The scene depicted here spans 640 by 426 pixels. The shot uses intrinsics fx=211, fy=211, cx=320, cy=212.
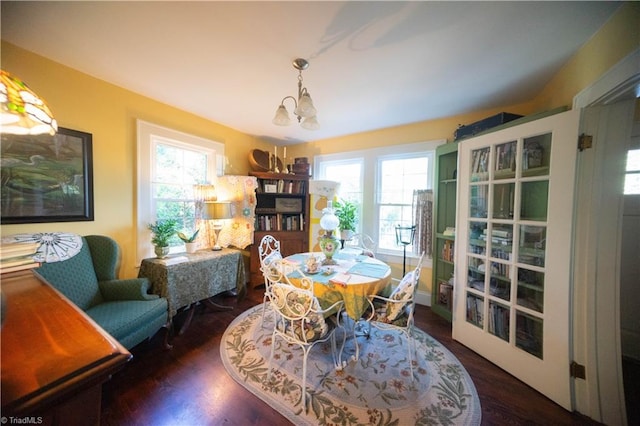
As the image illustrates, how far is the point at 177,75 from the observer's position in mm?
1960

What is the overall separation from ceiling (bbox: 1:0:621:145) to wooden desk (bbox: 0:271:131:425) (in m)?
1.71

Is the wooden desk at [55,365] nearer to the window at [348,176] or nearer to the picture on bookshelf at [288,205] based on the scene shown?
the picture on bookshelf at [288,205]

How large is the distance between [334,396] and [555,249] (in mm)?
1864

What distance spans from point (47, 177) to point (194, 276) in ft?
4.79

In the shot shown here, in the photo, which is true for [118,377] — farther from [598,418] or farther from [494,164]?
[494,164]

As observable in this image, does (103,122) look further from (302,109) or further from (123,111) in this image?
(302,109)

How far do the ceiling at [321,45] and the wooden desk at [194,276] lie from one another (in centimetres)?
182

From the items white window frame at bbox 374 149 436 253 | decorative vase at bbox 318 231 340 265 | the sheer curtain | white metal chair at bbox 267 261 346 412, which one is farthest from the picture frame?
the sheer curtain

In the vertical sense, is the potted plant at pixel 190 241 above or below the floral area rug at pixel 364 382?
above

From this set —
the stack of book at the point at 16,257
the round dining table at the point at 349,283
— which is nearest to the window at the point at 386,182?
the round dining table at the point at 349,283

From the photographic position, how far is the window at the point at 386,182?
2961mm

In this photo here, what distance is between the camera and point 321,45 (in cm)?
154

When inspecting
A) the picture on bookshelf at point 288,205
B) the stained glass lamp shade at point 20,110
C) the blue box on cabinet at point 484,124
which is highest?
the blue box on cabinet at point 484,124

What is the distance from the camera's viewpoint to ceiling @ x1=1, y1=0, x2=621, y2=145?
50.4 inches
